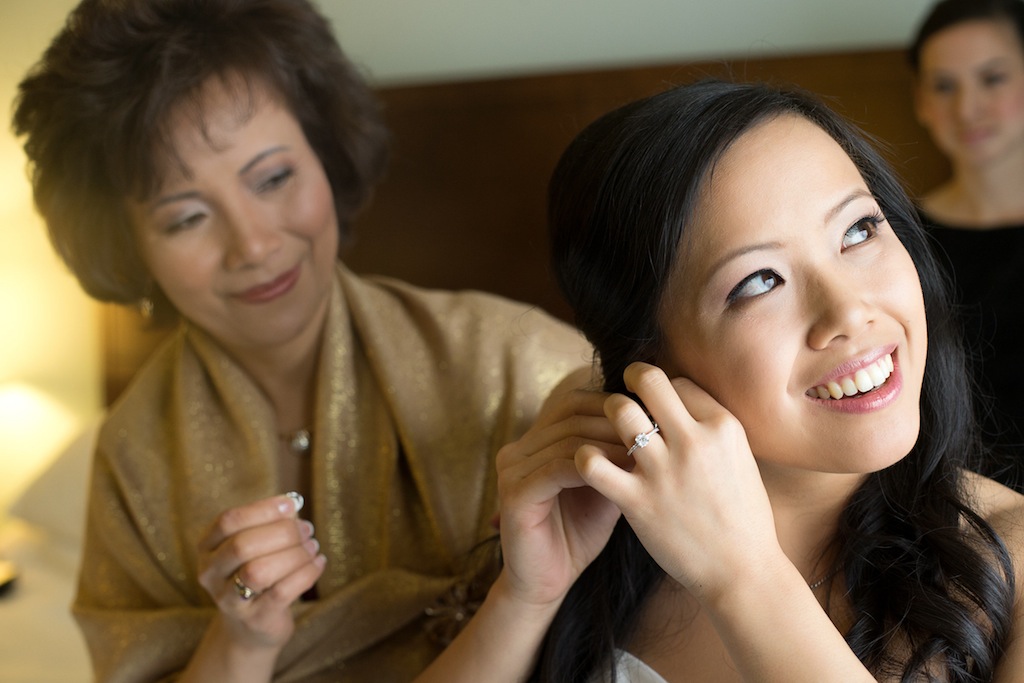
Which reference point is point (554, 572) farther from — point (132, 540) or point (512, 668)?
point (132, 540)

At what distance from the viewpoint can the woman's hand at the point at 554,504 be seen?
40.3 inches

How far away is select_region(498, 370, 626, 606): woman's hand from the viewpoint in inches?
40.3

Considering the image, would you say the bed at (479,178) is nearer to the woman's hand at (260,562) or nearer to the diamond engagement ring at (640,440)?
the woman's hand at (260,562)

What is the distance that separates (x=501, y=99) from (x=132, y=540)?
1425 millimetres

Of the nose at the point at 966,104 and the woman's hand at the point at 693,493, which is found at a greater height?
the woman's hand at the point at 693,493

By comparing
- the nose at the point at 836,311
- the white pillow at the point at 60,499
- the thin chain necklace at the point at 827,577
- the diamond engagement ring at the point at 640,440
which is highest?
the nose at the point at 836,311

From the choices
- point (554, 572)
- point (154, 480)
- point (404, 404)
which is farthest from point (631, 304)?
point (154, 480)

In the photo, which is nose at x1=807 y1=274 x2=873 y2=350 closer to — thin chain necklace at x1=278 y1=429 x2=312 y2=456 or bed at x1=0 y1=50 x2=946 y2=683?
thin chain necklace at x1=278 y1=429 x2=312 y2=456

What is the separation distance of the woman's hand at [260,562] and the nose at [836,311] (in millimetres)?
677

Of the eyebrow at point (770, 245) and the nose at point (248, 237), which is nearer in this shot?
the eyebrow at point (770, 245)

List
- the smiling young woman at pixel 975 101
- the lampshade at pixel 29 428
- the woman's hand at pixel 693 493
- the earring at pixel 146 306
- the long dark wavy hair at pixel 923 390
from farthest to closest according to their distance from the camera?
the lampshade at pixel 29 428, the smiling young woman at pixel 975 101, the earring at pixel 146 306, the long dark wavy hair at pixel 923 390, the woman's hand at pixel 693 493

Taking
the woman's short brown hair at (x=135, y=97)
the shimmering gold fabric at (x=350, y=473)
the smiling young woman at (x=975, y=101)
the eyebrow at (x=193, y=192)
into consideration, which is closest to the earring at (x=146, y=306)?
the woman's short brown hair at (x=135, y=97)

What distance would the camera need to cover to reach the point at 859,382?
0.91 m

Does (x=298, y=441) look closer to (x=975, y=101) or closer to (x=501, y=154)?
(x=501, y=154)
